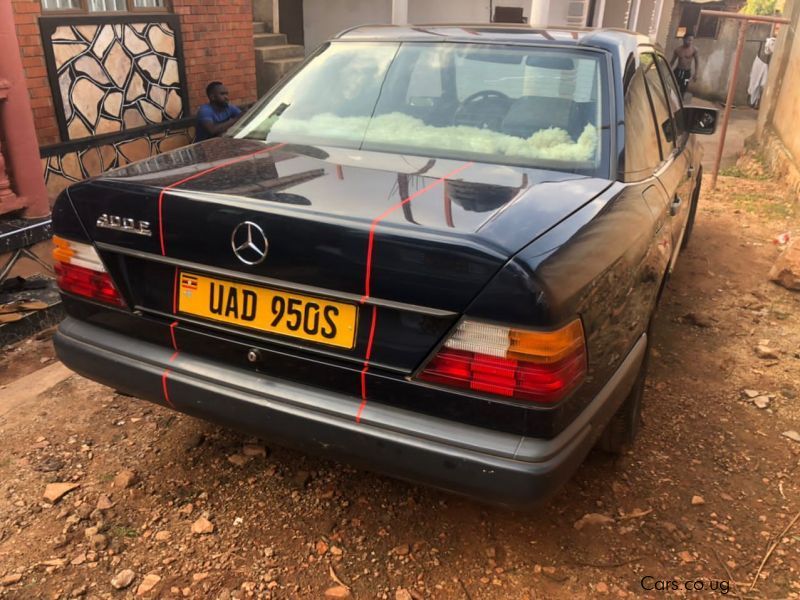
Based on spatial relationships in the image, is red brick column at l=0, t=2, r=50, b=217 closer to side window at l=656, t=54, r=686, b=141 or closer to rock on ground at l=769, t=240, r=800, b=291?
side window at l=656, t=54, r=686, b=141

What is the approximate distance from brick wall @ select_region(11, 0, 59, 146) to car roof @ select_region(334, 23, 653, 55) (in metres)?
3.25

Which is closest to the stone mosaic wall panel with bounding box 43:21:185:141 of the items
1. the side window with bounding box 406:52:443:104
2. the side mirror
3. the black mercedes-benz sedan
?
the black mercedes-benz sedan

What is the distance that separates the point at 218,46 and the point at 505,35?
16.8ft

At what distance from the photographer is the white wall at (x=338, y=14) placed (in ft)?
36.7

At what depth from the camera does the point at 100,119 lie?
19.8ft

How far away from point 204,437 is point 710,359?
2.85 m

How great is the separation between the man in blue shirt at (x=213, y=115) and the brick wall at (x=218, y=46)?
47 cm

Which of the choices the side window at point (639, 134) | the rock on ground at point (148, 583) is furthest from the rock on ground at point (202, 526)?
the side window at point (639, 134)

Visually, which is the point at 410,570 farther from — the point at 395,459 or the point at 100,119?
the point at 100,119

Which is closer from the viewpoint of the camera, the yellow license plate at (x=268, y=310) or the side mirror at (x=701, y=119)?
the yellow license plate at (x=268, y=310)

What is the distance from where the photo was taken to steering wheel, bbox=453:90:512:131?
9.01ft

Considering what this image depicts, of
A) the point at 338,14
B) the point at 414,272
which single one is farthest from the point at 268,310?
the point at 338,14

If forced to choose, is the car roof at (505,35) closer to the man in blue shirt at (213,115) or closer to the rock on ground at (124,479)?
the rock on ground at (124,479)

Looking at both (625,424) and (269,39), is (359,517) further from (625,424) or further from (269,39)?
(269,39)
